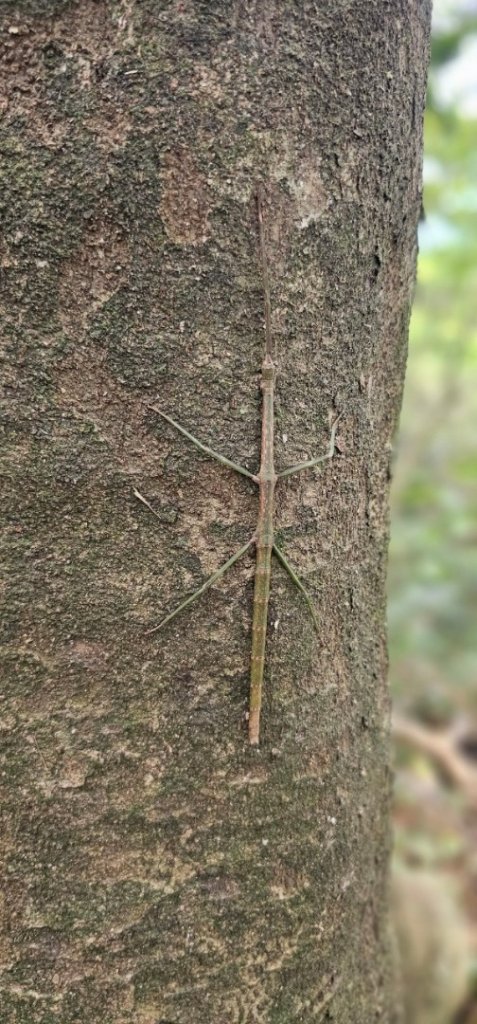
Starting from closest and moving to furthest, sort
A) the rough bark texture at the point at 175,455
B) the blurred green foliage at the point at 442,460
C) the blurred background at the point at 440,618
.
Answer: the rough bark texture at the point at 175,455 → the blurred background at the point at 440,618 → the blurred green foliage at the point at 442,460

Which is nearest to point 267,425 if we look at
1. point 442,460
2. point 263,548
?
point 263,548

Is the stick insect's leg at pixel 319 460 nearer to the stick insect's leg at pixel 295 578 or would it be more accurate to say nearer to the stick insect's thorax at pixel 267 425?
the stick insect's thorax at pixel 267 425

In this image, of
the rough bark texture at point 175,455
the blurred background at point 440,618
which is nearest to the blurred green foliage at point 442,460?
the blurred background at point 440,618

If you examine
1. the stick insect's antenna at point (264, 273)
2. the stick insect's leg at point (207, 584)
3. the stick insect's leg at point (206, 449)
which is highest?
the stick insect's antenna at point (264, 273)

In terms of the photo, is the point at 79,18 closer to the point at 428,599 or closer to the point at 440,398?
the point at 428,599

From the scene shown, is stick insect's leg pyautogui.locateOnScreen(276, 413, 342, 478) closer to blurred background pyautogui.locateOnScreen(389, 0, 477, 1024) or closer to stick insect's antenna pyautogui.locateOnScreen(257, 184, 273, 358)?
stick insect's antenna pyautogui.locateOnScreen(257, 184, 273, 358)

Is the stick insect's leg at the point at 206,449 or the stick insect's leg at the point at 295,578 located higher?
the stick insect's leg at the point at 206,449

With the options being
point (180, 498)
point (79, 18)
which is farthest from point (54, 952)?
point (79, 18)

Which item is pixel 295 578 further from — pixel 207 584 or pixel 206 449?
pixel 206 449
